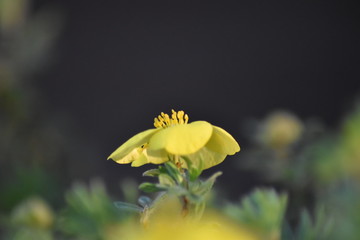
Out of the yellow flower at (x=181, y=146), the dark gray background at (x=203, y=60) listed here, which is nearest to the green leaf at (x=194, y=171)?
the yellow flower at (x=181, y=146)

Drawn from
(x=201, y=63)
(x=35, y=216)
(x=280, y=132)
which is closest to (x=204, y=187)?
(x=35, y=216)

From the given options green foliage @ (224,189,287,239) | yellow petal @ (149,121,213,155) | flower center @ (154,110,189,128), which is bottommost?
yellow petal @ (149,121,213,155)

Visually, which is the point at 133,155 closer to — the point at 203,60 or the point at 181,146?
the point at 181,146

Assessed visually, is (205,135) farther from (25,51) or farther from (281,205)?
(25,51)

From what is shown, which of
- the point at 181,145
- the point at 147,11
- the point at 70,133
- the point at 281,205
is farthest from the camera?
the point at 147,11

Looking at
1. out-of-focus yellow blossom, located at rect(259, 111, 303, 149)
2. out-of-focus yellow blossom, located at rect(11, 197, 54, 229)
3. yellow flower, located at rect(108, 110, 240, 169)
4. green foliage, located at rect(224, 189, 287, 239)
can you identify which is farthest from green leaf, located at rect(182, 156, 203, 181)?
out-of-focus yellow blossom, located at rect(259, 111, 303, 149)

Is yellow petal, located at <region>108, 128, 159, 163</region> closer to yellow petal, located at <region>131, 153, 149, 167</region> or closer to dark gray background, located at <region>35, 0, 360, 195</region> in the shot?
yellow petal, located at <region>131, 153, 149, 167</region>

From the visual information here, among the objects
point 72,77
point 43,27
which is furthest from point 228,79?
point 43,27
